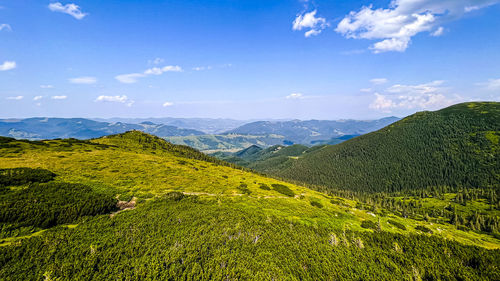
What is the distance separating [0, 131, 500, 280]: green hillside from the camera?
28906 millimetres

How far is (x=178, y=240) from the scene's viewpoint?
36781 millimetres

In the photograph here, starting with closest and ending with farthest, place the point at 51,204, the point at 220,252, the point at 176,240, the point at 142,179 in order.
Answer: the point at 220,252 < the point at 176,240 < the point at 51,204 < the point at 142,179

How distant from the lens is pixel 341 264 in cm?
3956

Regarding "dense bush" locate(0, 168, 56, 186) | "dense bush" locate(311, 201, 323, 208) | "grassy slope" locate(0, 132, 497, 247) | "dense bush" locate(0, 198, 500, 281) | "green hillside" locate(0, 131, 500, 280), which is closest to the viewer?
"dense bush" locate(0, 198, 500, 281)

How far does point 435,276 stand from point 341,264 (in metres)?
19.6

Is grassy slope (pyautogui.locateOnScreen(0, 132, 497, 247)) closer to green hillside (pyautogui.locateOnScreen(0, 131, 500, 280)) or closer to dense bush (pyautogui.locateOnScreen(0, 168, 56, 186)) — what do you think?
green hillside (pyautogui.locateOnScreen(0, 131, 500, 280))

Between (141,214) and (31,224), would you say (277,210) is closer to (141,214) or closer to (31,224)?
(141,214)

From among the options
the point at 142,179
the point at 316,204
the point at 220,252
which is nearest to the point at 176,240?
the point at 220,252

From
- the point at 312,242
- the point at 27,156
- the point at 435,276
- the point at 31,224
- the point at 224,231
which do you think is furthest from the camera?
the point at 27,156

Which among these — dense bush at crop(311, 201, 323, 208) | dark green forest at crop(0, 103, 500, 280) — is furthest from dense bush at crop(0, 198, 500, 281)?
dense bush at crop(311, 201, 323, 208)

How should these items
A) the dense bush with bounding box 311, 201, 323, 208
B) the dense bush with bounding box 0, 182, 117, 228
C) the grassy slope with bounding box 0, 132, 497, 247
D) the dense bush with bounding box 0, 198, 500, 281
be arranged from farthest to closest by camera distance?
the dense bush with bounding box 311, 201, 323, 208 < the grassy slope with bounding box 0, 132, 497, 247 < the dense bush with bounding box 0, 182, 117, 228 < the dense bush with bounding box 0, 198, 500, 281

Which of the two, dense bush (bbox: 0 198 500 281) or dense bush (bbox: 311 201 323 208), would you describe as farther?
dense bush (bbox: 311 201 323 208)

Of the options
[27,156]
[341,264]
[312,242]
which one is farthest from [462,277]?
[27,156]

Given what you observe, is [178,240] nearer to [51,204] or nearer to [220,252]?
[220,252]
